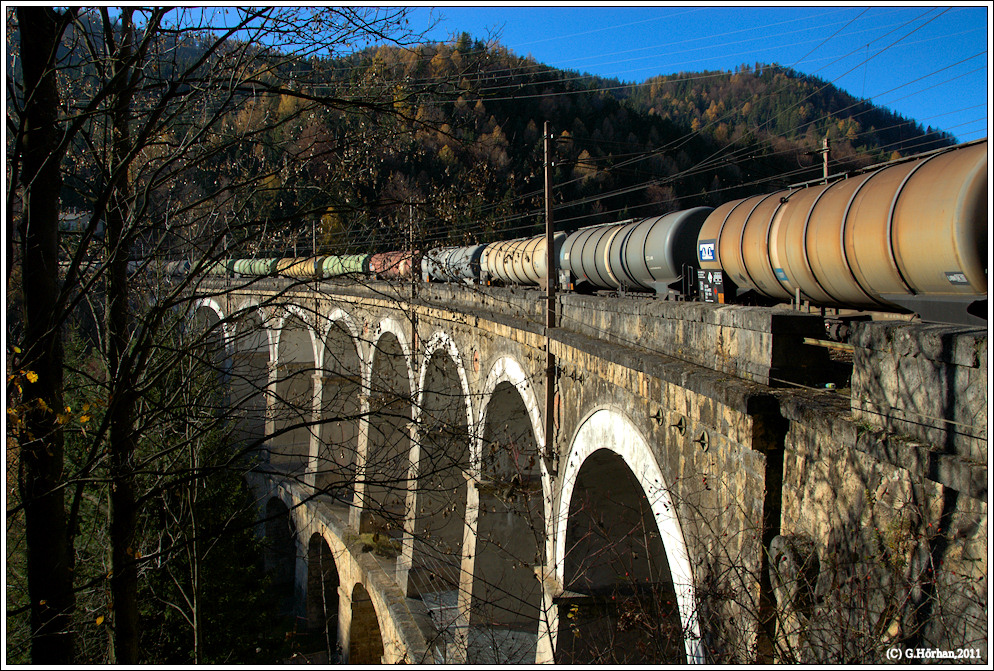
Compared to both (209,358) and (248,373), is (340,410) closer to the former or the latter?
(248,373)

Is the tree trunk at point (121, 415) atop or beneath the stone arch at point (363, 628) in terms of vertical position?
atop

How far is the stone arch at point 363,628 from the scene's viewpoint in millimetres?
16766

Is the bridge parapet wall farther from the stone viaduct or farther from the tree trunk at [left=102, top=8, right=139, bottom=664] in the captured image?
the tree trunk at [left=102, top=8, right=139, bottom=664]

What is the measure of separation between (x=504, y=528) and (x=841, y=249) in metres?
8.09

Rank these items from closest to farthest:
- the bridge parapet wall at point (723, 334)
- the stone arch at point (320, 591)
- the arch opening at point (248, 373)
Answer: the arch opening at point (248, 373)
the bridge parapet wall at point (723, 334)
the stone arch at point (320, 591)

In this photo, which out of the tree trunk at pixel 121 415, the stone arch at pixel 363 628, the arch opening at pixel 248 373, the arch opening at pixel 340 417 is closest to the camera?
the tree trunk at pixel 121 415

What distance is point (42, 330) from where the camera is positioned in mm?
2963

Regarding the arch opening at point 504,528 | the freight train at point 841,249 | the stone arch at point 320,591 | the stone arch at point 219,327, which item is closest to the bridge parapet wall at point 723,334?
the freight train at point 841,249

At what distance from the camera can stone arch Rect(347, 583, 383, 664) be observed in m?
16.8

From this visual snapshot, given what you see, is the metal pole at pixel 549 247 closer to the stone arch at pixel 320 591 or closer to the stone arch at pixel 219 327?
the stone arch at pixel 219 327

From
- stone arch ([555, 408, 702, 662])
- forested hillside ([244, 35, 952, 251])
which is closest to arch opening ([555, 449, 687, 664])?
→ stone arch ([555, 408, 702, 662])

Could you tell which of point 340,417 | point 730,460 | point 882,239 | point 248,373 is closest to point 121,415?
point 248,373

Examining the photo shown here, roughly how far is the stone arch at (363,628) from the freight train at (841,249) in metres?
11.4

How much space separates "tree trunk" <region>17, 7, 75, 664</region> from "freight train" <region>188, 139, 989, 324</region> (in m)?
0.87
